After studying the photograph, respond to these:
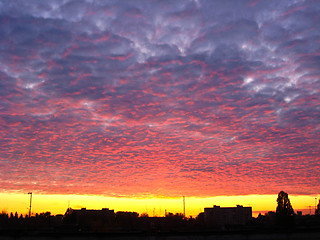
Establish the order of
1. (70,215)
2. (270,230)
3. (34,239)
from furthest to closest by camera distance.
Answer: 1. (70,215)
2. (270,230)
3. (34,239)

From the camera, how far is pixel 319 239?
38688 mm

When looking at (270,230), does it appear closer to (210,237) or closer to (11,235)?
(210,237)

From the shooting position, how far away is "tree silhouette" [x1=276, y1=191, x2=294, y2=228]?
10712 centimetres

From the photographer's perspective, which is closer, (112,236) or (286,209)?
(112,236)

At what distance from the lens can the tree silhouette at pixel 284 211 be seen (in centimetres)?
10712

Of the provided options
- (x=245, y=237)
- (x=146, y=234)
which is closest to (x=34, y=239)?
(x=146, y=234)

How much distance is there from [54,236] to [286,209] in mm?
90606

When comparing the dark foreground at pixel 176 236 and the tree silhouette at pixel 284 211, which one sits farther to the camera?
the tree silhouette at pixel 284 211

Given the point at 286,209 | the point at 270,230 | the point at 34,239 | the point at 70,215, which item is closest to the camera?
the point at 34,239

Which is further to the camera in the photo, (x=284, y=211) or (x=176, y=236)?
(x=284, y=211)

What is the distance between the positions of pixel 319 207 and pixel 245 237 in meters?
118

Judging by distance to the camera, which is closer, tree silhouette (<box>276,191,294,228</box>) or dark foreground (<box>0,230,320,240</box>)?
dark foreground (<box>0,230,320,240</box>)

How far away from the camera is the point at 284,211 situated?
362 ft

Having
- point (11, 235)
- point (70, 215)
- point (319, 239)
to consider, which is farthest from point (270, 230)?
point (70, 215)
